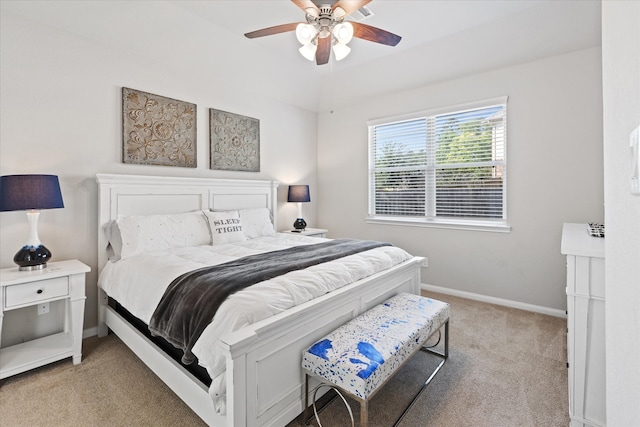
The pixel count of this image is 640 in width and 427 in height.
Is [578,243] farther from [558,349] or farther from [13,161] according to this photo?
[13,161]

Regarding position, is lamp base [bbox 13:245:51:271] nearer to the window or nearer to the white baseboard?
the window

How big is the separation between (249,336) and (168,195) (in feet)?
7.65

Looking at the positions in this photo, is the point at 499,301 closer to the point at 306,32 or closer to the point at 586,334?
the point at 586,334

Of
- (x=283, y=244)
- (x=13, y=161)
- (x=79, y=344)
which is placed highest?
(x=13, y=161)

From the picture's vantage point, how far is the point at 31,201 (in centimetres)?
213

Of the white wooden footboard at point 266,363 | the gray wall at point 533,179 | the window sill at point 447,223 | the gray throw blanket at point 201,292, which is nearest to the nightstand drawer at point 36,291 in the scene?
the white wooden footboard at point 266,363

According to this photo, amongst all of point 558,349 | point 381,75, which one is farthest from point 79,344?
point 381,75

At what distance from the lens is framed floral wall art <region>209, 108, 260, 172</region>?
367 centimetres

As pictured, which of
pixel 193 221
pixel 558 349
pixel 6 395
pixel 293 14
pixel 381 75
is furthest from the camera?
pixel 381 75

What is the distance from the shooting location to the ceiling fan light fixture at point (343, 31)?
7.11ft

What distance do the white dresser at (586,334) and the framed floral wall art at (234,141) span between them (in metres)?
3.34

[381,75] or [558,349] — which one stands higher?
[381,75]

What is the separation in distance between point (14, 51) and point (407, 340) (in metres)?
3.43

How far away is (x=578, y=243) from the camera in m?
1.62
